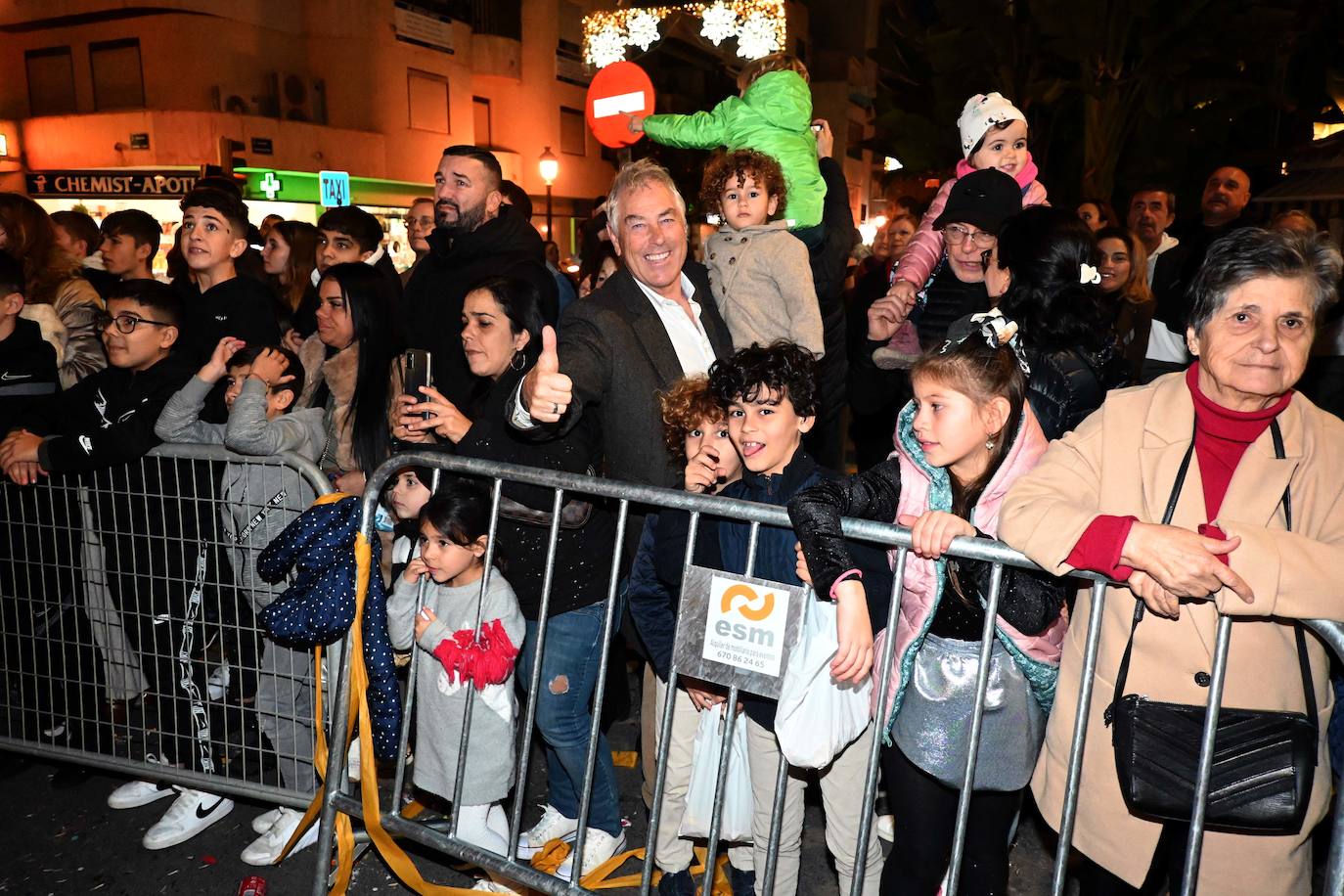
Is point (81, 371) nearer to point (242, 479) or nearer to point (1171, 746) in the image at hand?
point (242, 479)

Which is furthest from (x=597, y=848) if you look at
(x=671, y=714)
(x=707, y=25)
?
(x=707, y=25)

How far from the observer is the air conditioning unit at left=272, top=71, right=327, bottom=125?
2164 cm

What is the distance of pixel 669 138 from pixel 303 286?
2.96 metres

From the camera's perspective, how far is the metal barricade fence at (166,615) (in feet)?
12.4

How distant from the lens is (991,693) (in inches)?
102

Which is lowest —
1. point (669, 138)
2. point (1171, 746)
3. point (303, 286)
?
point (1171, 746)

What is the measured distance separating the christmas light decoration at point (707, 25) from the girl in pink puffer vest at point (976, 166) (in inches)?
443

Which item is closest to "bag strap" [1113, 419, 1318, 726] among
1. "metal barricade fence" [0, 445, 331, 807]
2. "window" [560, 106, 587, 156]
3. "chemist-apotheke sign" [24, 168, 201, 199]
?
"metal barricade fence" [0, 445, 331, 807]

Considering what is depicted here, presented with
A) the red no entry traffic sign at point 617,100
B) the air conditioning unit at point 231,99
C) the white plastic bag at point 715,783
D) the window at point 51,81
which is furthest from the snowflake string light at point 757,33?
the window at point 51,81

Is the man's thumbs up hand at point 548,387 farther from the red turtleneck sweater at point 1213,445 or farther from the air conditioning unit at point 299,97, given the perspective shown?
the air conditioning unit at point 299,97

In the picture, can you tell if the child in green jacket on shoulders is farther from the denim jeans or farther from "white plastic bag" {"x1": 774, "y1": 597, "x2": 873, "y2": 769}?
"white plastic bag" {"x1": 774, "y1": 597, "x2": 873, "y2": 769}

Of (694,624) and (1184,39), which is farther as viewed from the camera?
(1184,39)

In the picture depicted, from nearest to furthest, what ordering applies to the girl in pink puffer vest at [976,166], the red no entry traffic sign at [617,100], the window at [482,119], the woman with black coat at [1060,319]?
the woman with black coat at [1060,319]
the girl in pink puffer vest at [976,166]
the red no entry traffic sign at [617,100]
the window at [482,119]

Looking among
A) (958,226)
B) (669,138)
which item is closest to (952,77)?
(669,138)
